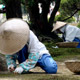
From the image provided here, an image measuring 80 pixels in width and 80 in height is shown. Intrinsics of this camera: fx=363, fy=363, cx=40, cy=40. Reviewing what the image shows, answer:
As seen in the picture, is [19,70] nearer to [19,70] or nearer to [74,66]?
[19,70]

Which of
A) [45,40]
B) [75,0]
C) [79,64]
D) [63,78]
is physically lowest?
[45,40]

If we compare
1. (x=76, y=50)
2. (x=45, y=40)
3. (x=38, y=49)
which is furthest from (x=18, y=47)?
(x=45, y=40)

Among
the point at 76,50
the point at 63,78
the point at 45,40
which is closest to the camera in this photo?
the point at 63,78

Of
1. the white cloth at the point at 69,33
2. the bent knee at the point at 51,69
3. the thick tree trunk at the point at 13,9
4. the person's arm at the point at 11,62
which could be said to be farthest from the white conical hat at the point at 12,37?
the white cloth at the point at 69,33

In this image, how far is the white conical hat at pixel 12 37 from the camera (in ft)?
18.0

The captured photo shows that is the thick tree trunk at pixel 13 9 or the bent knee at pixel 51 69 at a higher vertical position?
the bent knee at pixel 51 69

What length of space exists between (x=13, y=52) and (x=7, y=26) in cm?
41

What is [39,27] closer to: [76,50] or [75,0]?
[75,0]

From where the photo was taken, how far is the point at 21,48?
556 centimetres

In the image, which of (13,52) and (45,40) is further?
(45,40)

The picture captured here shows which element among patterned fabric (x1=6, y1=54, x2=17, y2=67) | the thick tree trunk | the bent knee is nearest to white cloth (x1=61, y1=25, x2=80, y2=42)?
the thick tree trunk

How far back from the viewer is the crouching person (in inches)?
217

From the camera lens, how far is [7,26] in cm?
548

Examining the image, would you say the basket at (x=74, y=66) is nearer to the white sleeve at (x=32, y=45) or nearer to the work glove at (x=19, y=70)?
the white sleeve at (x=32, y=45)
